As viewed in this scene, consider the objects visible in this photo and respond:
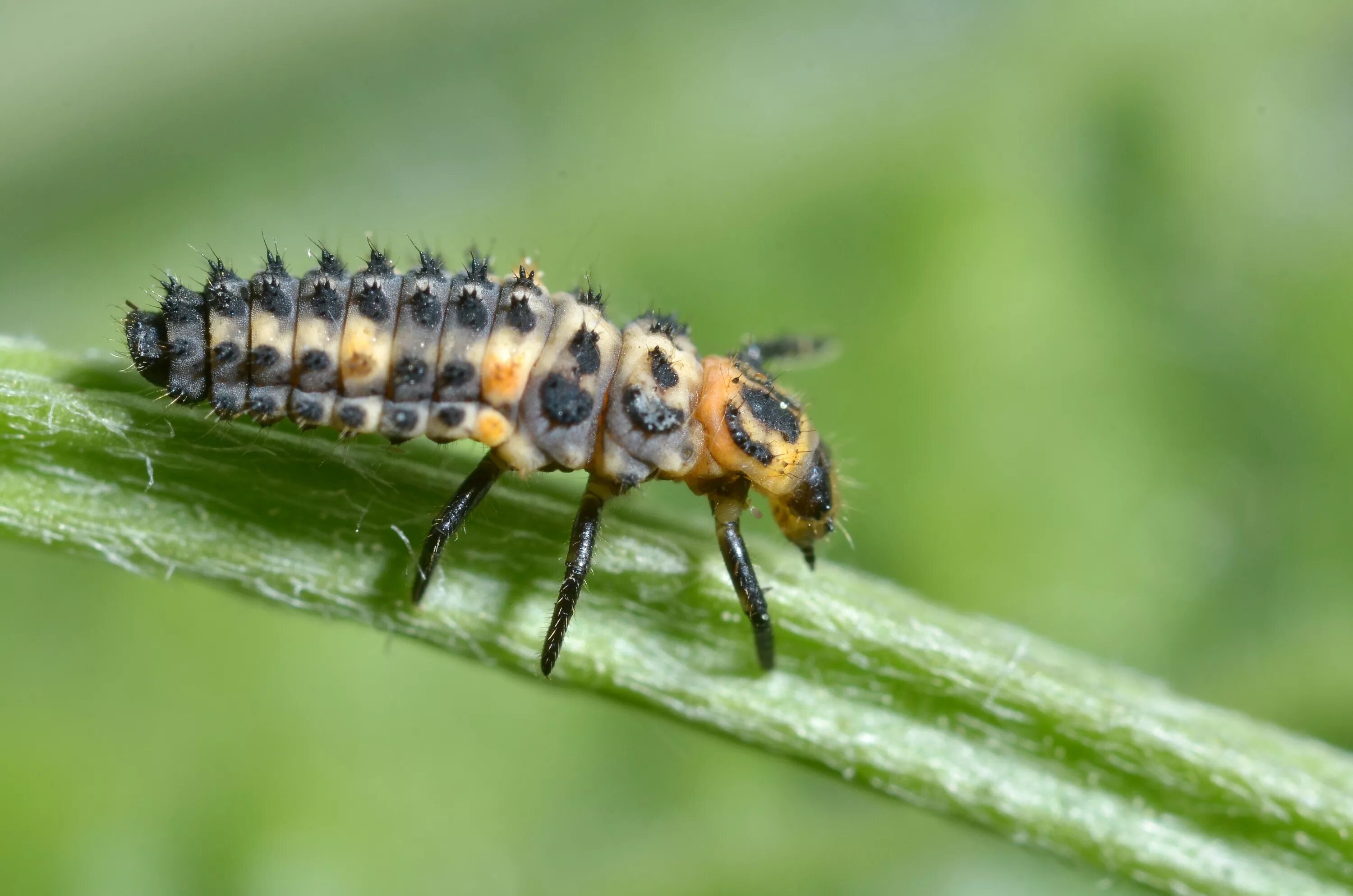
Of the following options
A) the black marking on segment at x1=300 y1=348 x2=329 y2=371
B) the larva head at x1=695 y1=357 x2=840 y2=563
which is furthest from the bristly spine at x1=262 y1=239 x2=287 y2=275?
the larva head at x1=695 y1=357 x2=840 y2=563

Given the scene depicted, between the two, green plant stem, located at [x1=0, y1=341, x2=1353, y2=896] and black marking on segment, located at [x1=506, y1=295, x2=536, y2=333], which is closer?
green plant stem, located at [x1=0, y1=341, x2=1353, y2=896]

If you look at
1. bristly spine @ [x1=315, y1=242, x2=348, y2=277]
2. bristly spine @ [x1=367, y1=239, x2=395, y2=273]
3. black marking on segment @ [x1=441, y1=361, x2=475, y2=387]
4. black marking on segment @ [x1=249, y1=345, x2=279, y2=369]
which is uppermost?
bristly spine @ [x1=367, y1=239, x2=395, y2=273]

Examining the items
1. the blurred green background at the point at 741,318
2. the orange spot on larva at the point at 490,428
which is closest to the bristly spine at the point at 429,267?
the orange spot on larva at the point at 490,428

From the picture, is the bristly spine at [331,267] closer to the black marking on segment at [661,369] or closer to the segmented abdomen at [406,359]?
the segmented abdomen at [406,359]

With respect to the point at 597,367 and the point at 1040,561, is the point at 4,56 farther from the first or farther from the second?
the point at 1040,561

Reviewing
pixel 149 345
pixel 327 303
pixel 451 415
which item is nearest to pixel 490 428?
pixel 451 415

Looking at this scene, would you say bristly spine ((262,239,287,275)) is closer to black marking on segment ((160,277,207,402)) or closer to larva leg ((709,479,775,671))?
black marking on segment ((160,277,207,402))

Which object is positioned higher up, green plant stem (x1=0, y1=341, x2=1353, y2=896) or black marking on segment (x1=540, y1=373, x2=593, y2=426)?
black marking on segment (x1=540, y1=373, x2=593, y2=426)

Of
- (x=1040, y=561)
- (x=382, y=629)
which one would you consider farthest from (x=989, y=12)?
(x=382, y=629)
